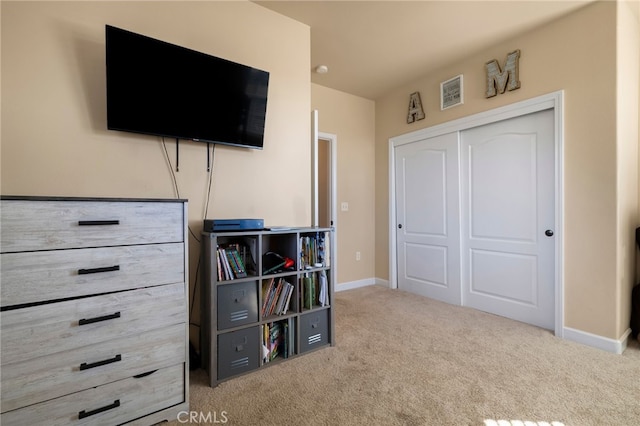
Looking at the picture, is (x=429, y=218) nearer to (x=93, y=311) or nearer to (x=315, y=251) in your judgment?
(x=315, y=251)

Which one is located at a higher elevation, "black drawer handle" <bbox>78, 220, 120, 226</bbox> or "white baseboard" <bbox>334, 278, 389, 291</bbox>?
"black drawer handle" <bbox>78, 220, 120, 226</bbox>

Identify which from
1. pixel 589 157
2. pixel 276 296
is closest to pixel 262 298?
pixel 276 296

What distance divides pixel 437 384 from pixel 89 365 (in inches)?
70.1

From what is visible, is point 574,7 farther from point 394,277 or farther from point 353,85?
point 394,277

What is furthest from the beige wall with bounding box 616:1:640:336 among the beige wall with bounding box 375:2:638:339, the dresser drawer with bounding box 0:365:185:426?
the dresser drawer with bounding box 0:365:185:426

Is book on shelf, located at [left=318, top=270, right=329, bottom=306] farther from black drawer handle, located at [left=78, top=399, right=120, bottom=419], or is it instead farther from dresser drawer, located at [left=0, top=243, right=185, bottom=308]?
black drawer handle, located at [left=78, top=399, right=120, bottom=419]

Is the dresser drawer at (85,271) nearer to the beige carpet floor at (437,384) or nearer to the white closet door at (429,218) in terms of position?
the beige carpet floor at (437,384)

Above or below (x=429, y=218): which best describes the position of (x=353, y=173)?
above

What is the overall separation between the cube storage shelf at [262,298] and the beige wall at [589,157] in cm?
195

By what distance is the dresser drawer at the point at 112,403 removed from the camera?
1165mm

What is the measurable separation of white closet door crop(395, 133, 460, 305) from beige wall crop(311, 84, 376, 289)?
421 millimetres

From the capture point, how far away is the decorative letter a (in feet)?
11.5

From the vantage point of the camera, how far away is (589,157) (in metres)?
2.26

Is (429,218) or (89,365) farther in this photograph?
(429,218)
